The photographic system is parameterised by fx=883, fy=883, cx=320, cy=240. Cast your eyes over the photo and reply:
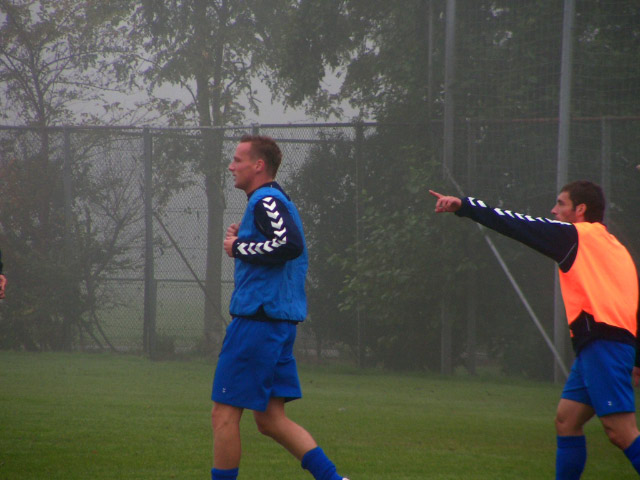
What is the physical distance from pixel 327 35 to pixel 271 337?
10612 mm

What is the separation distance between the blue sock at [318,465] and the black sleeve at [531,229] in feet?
4.58

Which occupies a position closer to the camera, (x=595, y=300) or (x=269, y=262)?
(x=269, y=262)

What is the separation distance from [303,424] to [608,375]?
144 inches

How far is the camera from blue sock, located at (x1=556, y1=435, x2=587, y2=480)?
4781mm

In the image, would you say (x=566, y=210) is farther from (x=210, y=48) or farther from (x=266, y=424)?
(x=210, y=48)

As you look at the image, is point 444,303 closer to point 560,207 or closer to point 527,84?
point 527,84

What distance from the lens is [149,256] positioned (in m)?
13.3

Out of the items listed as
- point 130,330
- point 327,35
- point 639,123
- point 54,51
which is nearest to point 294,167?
point 327,35

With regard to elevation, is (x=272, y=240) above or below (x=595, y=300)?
above

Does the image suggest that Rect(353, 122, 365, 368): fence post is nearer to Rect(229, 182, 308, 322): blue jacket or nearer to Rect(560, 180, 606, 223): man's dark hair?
Rect(560, 180, 606, 223): man's dark hair

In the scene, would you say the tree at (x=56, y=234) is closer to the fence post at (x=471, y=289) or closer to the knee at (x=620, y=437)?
the fence post at (x=471, y=289)

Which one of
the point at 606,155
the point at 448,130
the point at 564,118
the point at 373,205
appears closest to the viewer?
the point at 564,118

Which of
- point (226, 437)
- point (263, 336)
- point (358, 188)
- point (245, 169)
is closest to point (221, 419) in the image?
point (226, 437)

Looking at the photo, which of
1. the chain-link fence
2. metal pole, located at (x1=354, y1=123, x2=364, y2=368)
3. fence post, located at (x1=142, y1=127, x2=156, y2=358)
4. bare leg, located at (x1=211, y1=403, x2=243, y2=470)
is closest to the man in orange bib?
bare leg, located at (x1=211, y1=403, x2=243, y2=470)
